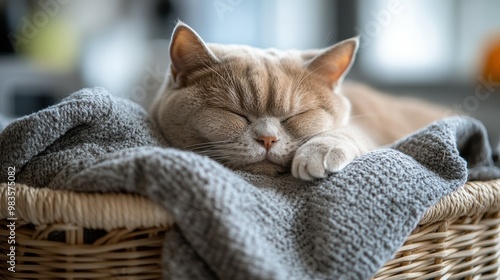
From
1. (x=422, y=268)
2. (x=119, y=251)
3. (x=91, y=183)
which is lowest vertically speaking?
(x=422, y=268)

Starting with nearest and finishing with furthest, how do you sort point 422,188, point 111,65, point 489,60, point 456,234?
point 422,188
point 456,234
point 489,60
point 111,65

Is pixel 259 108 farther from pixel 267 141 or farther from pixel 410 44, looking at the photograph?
pixel 410 44

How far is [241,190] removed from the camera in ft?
2.79

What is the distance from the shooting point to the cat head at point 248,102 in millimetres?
1107

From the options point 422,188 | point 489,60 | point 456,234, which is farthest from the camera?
point 489,60

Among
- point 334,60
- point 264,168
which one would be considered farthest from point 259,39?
point 264,168

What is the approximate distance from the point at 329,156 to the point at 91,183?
0.44 meters

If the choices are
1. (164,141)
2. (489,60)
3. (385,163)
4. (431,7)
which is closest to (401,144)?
(385,163)

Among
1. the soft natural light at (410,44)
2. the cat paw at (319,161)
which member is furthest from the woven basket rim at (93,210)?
the soft natural light at (410,44)

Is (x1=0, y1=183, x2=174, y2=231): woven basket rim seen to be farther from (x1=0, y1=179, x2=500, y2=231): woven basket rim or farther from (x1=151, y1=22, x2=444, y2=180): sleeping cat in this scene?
(x1=151, y1=22, x2=444, y2=180): sleeping cat

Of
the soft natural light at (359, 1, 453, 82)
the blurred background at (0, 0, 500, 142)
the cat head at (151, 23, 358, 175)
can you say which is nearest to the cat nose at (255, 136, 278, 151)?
the cat head at (151, 23, 358, 175)

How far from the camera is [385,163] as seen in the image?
0.98 meters

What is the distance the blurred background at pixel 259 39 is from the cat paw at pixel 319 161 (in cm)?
226

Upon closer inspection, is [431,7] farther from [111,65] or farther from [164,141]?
[164,141]
